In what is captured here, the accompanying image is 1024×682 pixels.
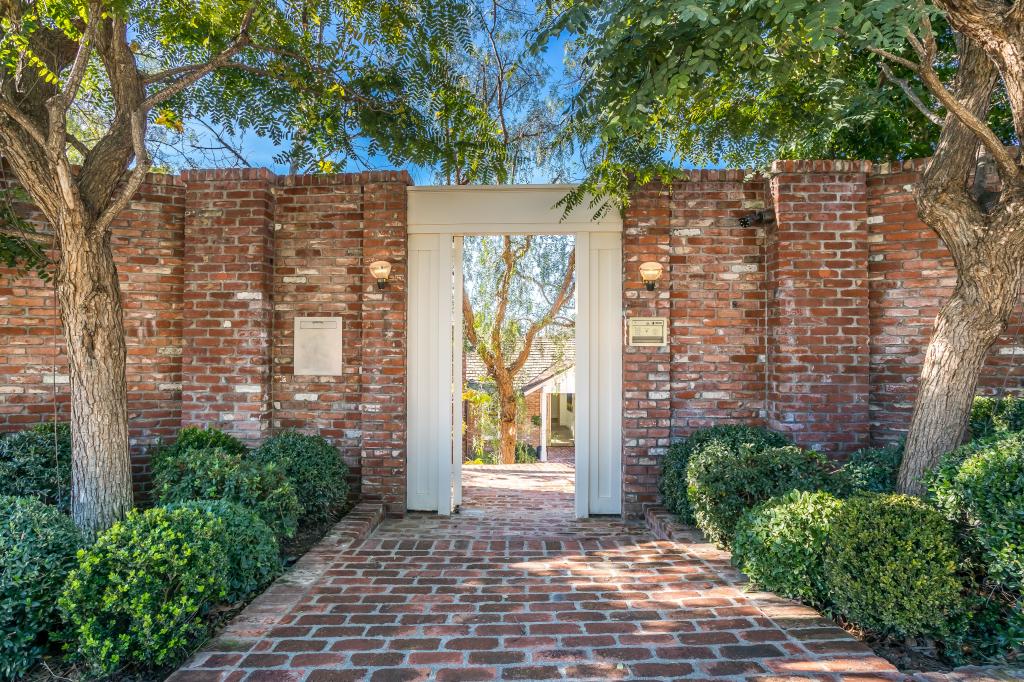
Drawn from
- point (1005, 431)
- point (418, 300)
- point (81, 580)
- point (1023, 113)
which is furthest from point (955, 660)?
point (418, 300)

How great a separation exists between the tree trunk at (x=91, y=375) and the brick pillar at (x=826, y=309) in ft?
15.5

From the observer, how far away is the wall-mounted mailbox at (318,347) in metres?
5.23

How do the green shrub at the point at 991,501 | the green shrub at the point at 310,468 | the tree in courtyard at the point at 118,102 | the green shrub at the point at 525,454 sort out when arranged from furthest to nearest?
the green shrub at the point at 525,454 < the green shrub at the point at 310,468 < the tree in courtyard at the point at 118,102 < the green shrub at the point at 991,501

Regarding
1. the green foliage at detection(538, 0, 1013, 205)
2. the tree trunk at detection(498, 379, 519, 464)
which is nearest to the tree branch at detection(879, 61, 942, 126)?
the green foliage at detection(538, 0, 1013, 205)

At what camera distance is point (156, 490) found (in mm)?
3896

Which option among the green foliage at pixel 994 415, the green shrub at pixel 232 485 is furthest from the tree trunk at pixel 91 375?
the green foliage at pixel 994 415

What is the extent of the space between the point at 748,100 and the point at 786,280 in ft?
6.03

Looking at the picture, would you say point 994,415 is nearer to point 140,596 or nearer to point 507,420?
point 140,596

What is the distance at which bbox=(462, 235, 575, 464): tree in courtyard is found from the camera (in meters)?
10.1

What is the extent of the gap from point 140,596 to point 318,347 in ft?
9.70

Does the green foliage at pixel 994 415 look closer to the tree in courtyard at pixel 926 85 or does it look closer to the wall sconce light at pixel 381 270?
the tree in courtyard at pixel 926 85

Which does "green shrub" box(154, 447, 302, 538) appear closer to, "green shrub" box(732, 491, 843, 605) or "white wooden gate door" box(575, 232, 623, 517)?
"white wooden gate door" box(575, 232, 623, 517)

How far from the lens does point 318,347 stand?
17.2 feet

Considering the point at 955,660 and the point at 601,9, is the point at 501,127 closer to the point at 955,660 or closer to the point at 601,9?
the point at 601,9
